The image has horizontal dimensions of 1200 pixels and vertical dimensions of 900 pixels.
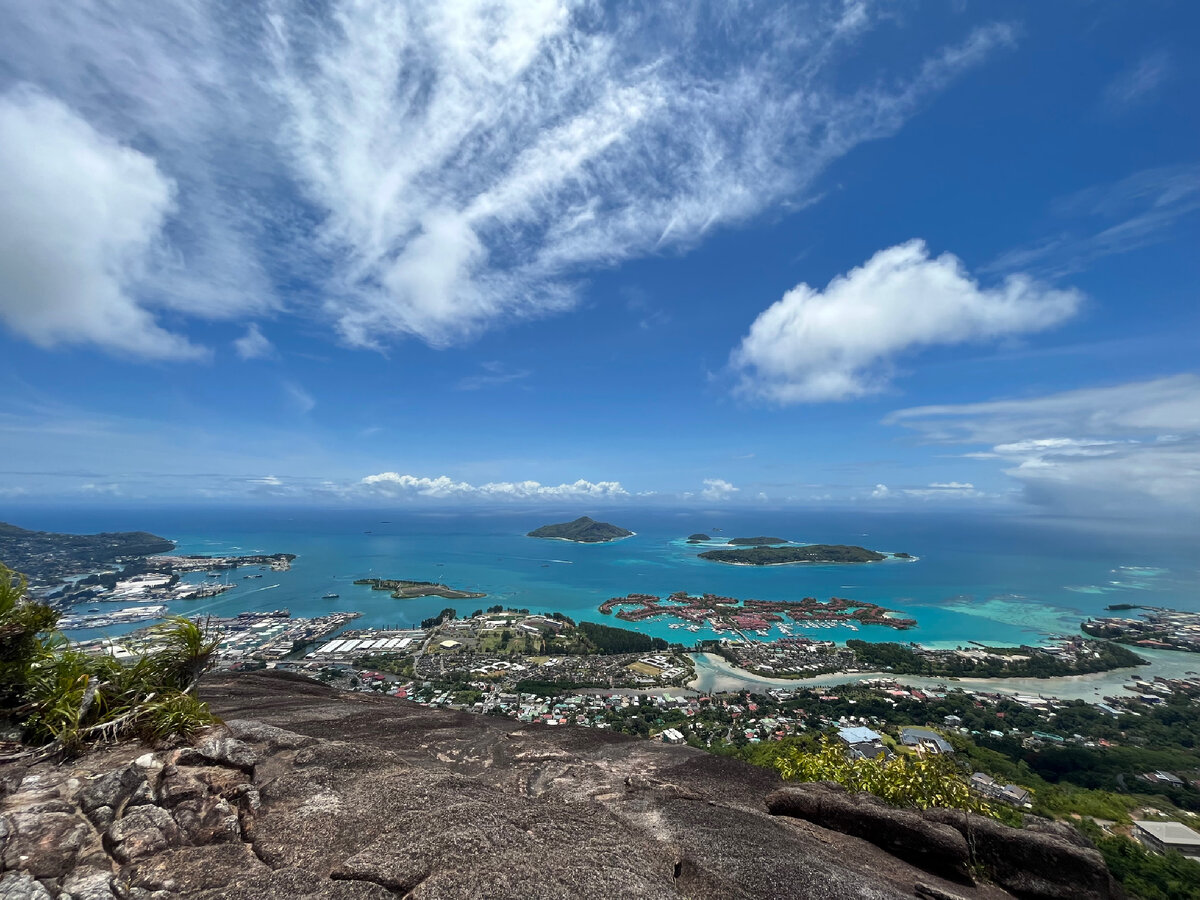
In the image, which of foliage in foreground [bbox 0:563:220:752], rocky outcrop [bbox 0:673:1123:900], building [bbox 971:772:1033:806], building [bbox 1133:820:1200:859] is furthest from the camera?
building [bbox 971:772:1033:806]

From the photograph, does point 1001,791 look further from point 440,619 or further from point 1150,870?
point 440,619

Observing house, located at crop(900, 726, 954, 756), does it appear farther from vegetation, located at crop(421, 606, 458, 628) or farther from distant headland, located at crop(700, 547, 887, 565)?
distant headland, located at crop(700, 547, 887, 565)

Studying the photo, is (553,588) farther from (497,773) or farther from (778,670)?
(497,773)

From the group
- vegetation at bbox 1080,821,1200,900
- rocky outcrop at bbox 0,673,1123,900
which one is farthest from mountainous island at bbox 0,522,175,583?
vegetation at bbox 1080,821,1200,900

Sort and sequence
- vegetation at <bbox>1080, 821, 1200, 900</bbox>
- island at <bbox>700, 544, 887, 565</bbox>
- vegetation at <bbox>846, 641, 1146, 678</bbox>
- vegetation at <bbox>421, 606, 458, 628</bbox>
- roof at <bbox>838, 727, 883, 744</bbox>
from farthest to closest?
island at <bbox>700, 544, 887, 565</bbox>, vegetation at <bbox>421, 606, 458, 628</bbox>, vegetation at <bbox>846, 641, 1146, 678</bbox>, roof at <bbox>838, 727, 883, 744</bbox>, vegetation at <bbox>1080, 821, 1200, 900</bbox>

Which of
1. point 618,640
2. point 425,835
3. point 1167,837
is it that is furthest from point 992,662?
point 425,835

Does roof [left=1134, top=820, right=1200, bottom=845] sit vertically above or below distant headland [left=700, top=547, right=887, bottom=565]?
above

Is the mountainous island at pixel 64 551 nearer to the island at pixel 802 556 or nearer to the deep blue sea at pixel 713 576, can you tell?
the deep blue sea at pixel 713 576

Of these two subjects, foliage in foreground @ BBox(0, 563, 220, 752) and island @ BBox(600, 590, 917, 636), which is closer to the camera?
foliage in foreground @ BBox(0, 563, 220, 752)
